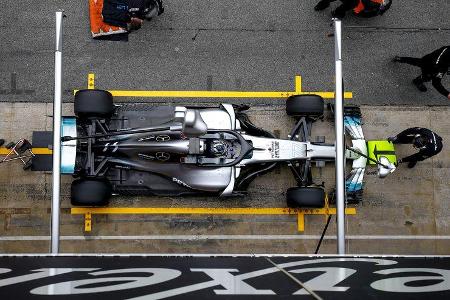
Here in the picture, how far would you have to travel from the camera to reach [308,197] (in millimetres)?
7305

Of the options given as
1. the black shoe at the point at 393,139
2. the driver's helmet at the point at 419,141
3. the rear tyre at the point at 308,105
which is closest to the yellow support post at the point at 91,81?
the rear tyre at the point at 308,105

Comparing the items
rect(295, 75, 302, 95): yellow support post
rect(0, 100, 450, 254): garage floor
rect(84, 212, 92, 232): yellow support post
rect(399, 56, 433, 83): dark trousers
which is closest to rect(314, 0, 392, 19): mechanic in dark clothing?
rect(399, 56, 433, 83): dark trousers

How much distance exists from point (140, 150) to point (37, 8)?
3.02m

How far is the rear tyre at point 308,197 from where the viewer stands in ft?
24.0

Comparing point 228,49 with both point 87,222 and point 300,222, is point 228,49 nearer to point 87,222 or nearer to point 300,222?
point 300,222

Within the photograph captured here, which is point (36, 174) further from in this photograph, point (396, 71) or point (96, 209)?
point (396, 71)

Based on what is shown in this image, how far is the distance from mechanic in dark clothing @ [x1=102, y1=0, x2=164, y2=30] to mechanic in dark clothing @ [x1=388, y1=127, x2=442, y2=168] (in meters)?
4.24

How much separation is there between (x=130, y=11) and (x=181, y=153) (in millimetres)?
2416

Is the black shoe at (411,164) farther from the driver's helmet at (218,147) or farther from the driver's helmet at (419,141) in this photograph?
the driver's helmet at (218,147)

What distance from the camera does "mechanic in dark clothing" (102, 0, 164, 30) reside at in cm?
764

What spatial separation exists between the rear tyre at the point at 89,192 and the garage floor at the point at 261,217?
2.54 feet

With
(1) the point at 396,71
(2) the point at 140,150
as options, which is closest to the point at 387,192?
(1) the point at 396,71

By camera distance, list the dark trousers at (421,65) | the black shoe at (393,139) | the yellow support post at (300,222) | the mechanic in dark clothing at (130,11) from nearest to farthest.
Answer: the mechanic in dark clothing at (130,11) → the dark trousers at (421,65) → the black shoe at (393,139) → the yellow support post at (300,222)

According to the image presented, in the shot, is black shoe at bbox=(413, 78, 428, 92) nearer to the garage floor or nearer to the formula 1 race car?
the garage floor
